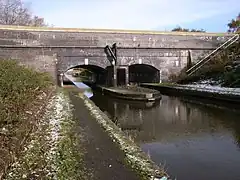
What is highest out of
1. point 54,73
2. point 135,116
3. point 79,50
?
point 79,50

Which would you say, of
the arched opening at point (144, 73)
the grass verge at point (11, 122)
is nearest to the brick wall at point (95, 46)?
the arched opening at point (144, 73)

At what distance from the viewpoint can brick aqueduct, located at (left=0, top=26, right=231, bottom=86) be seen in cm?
2442

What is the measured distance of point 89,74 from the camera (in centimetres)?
5250

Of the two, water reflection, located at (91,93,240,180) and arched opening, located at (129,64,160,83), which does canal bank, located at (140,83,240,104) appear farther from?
arched opening, located at (129,64,160,83)

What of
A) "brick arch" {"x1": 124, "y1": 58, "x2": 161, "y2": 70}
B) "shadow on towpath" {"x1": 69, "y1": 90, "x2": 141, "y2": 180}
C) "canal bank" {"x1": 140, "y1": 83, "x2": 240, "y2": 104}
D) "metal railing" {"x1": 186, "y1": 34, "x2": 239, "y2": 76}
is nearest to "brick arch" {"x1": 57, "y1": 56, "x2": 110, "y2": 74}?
"brick arch" {"x1": 124, "y1": 58, "x2": 161, "y2": 70}

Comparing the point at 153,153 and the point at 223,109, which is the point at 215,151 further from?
the point at 223,109

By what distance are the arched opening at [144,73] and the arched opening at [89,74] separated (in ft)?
12.1

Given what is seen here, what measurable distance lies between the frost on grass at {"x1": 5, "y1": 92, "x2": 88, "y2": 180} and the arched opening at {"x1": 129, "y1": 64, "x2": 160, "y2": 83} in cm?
2240

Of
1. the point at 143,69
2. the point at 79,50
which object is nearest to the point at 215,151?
the point at 79,50

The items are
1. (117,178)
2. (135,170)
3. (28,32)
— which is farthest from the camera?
(28,32)

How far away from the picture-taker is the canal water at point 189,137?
5.81 meters

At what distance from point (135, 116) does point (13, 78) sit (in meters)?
6.53

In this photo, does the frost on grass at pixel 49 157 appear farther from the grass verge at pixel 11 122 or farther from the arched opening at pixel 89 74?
the arched opening at pixel 89 74

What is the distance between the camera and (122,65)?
27.0 metres
